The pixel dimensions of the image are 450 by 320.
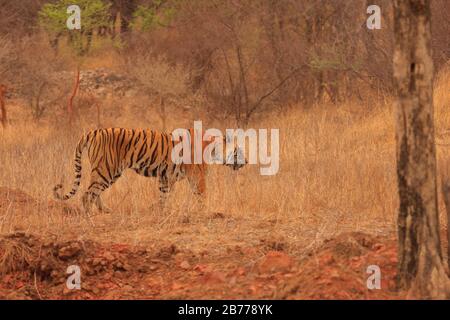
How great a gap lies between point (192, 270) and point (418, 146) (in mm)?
2034

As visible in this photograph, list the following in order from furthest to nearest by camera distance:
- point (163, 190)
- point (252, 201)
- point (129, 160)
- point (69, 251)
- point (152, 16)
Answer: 1. point (152, 16)
2. point (129, 160)
3. point (163, 190)
4. point (252, 201)
5. point (69, 251)

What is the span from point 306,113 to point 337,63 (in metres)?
1.31

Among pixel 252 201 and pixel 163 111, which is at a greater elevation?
pixel 163 111

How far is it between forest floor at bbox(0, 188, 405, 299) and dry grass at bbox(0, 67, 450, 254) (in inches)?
16.9

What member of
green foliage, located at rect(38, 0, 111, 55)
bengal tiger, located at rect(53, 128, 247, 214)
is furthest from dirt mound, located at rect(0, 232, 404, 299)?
green foliage, located at rect(38, 0, 111, 55)

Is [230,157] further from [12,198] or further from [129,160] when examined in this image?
[12,198]

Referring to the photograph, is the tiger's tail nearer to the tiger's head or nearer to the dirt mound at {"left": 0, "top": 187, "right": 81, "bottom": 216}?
the dirt mound at {"left": 0, "top": 187, "right": 81, "bottom": 216}

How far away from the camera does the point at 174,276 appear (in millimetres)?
6348

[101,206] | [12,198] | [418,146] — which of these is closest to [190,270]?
[418,146]

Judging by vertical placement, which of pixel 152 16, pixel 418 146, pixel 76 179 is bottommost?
pixel 76 179

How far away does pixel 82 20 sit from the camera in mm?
22109
